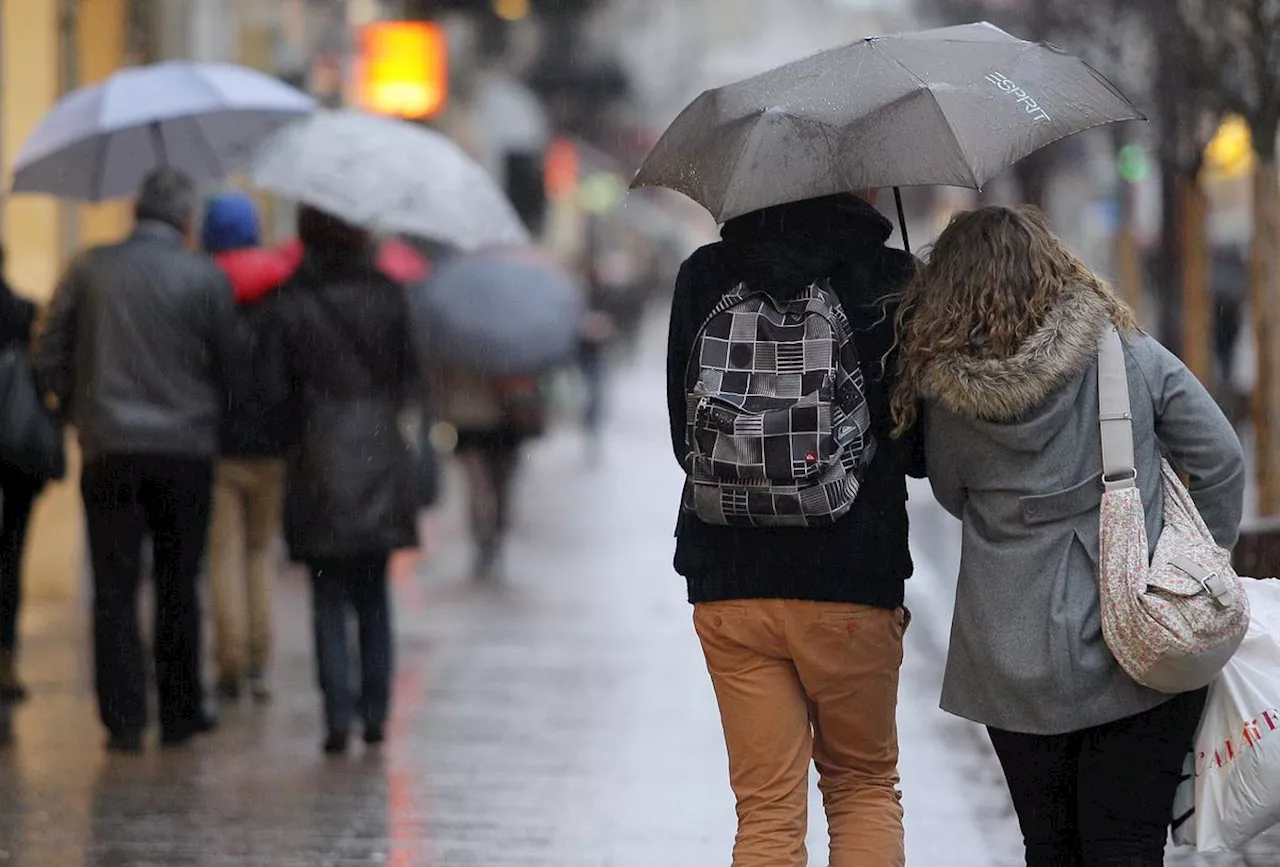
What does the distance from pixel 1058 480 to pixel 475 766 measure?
3.73m

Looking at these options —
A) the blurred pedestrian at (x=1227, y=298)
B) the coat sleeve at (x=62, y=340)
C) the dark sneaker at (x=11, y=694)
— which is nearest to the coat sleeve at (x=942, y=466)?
the coat sleeve at (x=62, y=340)

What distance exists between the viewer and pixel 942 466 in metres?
4.30

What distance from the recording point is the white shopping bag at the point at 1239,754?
4207 mm

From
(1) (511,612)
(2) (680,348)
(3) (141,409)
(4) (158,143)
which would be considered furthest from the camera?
(1) (511,612)

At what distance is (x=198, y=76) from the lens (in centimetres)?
837

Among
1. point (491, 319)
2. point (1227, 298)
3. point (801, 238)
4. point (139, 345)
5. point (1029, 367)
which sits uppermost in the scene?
point (801, 238)

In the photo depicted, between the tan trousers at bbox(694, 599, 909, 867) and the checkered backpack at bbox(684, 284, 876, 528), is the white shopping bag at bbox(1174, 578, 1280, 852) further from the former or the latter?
the checkered backpack at bbox(684, 284, 876, 528)

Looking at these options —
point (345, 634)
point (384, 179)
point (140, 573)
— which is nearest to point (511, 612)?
point (345, 634)

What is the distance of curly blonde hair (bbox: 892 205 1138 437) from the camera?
4145mm

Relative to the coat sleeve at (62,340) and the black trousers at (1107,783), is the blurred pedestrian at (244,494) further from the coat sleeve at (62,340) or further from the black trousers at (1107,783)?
the black trousers at (1107,783)

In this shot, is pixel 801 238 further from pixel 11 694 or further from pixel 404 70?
pixel 404 70

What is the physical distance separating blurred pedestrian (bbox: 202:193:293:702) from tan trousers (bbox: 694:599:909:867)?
155 inches

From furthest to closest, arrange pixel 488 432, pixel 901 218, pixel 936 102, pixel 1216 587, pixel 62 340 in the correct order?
pixel 488 432, pixel 62 340, pixel 901 218, pixel 936 102, pixel 1216 587

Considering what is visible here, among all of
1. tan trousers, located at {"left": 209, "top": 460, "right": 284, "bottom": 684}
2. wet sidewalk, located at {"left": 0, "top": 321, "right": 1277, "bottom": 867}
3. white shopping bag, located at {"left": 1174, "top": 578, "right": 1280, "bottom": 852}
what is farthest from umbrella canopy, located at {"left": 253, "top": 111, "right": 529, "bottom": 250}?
white shopping bag, located at {"left": 1174, "top": 578, "right": 1280, "bottom": 852}
